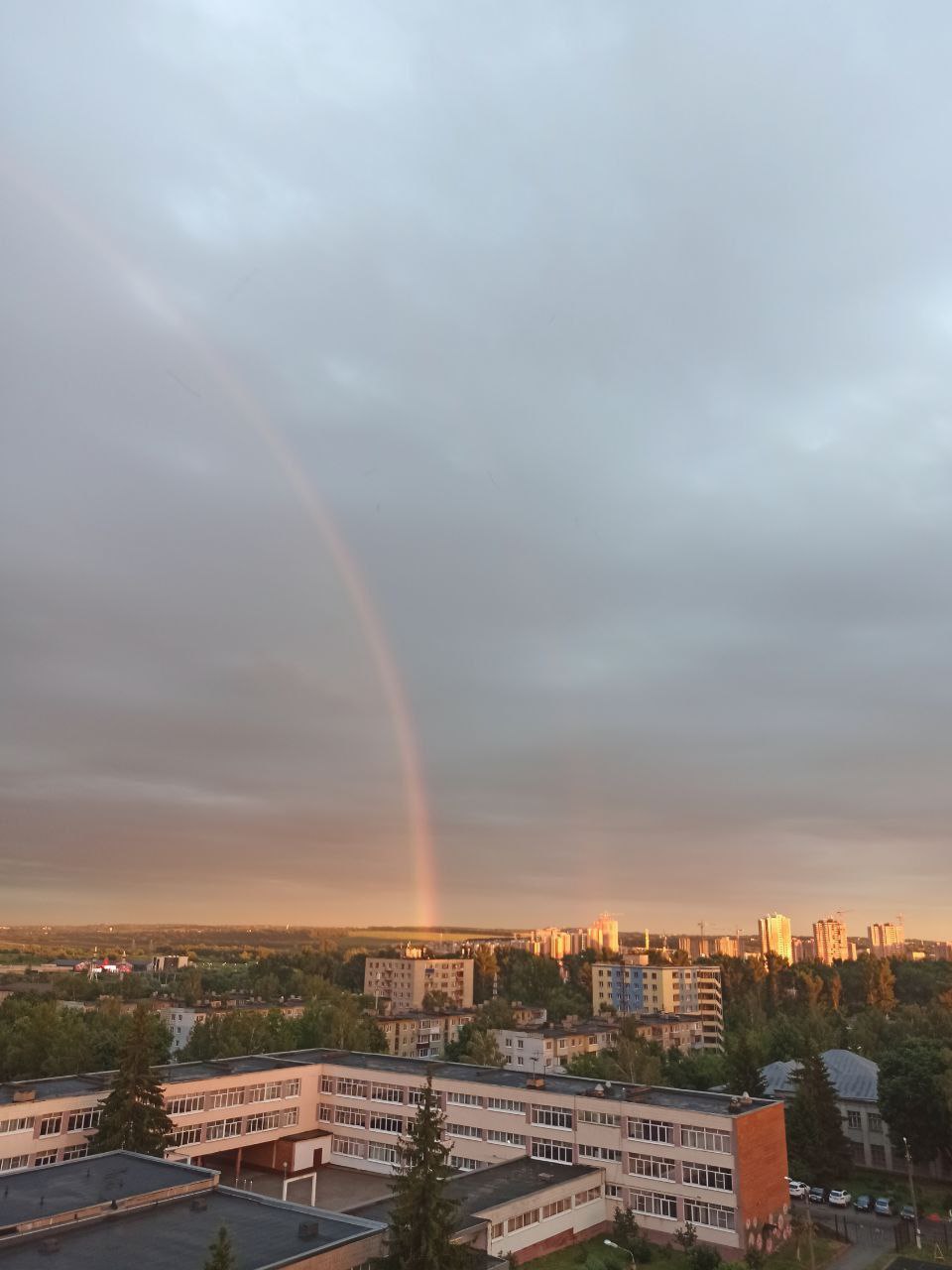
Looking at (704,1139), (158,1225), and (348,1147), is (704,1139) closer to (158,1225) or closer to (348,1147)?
(348,1147)

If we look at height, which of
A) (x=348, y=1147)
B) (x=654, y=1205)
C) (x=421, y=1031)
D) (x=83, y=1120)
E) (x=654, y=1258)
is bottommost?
(x=654, y=1258)

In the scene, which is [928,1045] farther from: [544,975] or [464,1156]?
[544,975]

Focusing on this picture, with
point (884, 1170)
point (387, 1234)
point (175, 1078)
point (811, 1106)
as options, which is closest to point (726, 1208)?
point (811, 1106)

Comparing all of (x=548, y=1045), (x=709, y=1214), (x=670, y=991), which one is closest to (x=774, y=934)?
(x=670, y=991)

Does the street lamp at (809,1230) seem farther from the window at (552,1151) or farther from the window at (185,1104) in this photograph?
the window at (185,1104)

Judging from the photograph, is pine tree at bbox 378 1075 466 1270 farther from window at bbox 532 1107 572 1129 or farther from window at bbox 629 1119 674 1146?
window at bbox 532 1107 572 1129

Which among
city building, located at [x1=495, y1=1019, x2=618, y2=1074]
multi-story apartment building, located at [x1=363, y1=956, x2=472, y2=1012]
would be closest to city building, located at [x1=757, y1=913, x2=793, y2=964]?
multi-story apartment building, located at [x1=363, y1=956, x2=472, y2=1012]

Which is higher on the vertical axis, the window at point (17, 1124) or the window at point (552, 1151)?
the window at point (17, 1124)

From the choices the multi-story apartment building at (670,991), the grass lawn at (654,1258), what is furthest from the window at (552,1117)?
the multi-story apartment building at (670,991)
